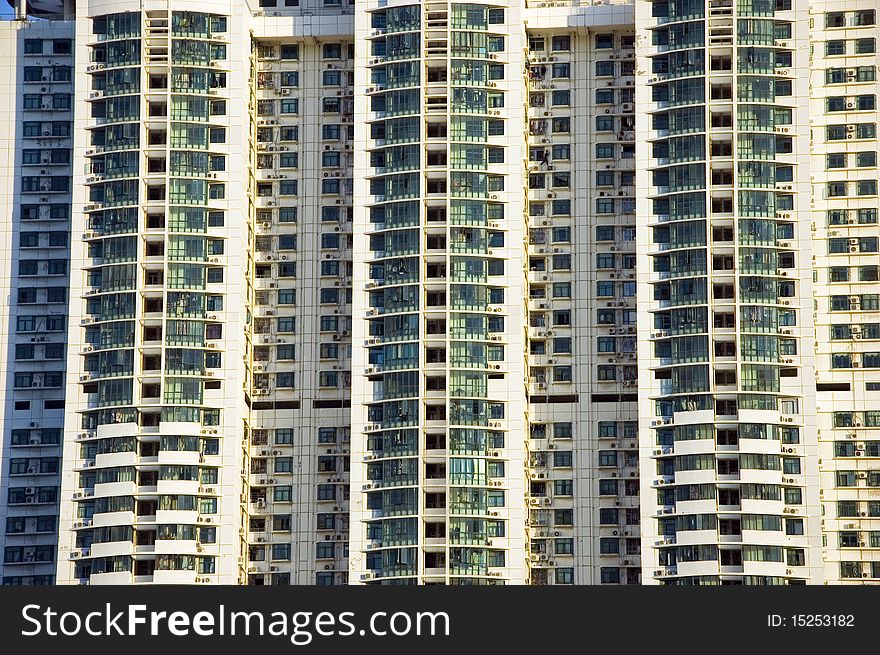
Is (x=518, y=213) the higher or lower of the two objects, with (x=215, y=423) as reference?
higher

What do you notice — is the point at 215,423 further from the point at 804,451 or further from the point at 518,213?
the point at 804,451

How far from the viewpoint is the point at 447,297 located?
140250mm

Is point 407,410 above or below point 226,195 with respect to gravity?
below

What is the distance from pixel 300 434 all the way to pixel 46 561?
15.2m

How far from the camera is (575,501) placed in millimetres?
140000

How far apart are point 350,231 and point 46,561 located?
24.3 m

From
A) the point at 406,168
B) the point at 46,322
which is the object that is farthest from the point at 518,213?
the point at 46,322

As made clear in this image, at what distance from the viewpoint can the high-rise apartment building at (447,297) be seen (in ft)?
451

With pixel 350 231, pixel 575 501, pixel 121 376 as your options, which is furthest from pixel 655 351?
pixel 121 376

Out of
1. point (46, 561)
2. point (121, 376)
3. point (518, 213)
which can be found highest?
point (518, 213)

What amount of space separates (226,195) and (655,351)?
24.6 metres

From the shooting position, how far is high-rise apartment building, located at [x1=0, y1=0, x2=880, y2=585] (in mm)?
137500

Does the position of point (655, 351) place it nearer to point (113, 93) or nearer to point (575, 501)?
point (575, 501)

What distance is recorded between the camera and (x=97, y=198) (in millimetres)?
143000
